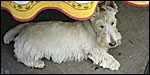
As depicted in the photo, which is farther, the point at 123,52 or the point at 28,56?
the point at 123,52

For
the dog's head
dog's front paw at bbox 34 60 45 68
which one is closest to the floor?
dog's front paw at bbox 34 60 45 68

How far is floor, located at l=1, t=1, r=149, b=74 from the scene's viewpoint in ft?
7.32

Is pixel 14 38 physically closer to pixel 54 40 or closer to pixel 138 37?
pixel 54 40

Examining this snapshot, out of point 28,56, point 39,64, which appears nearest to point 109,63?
point 39,64

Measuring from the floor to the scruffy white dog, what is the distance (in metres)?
0.08

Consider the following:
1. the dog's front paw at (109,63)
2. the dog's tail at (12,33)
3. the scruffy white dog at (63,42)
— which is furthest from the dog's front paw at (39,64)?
the dog's front paw at (109,63)

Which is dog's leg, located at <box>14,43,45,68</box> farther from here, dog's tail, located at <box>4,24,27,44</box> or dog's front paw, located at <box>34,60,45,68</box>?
dog's tail, located at <box>4,24,27,44</box>

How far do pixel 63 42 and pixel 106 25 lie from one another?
0.46 metres

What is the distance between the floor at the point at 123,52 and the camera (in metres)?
2.23

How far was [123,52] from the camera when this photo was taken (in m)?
2.46

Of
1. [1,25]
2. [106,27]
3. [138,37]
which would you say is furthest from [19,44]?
[138,37]

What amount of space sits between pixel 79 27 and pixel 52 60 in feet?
1.53

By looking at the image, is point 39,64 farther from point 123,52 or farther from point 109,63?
point 123,52

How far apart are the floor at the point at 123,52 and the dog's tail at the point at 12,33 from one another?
0.26 feet
